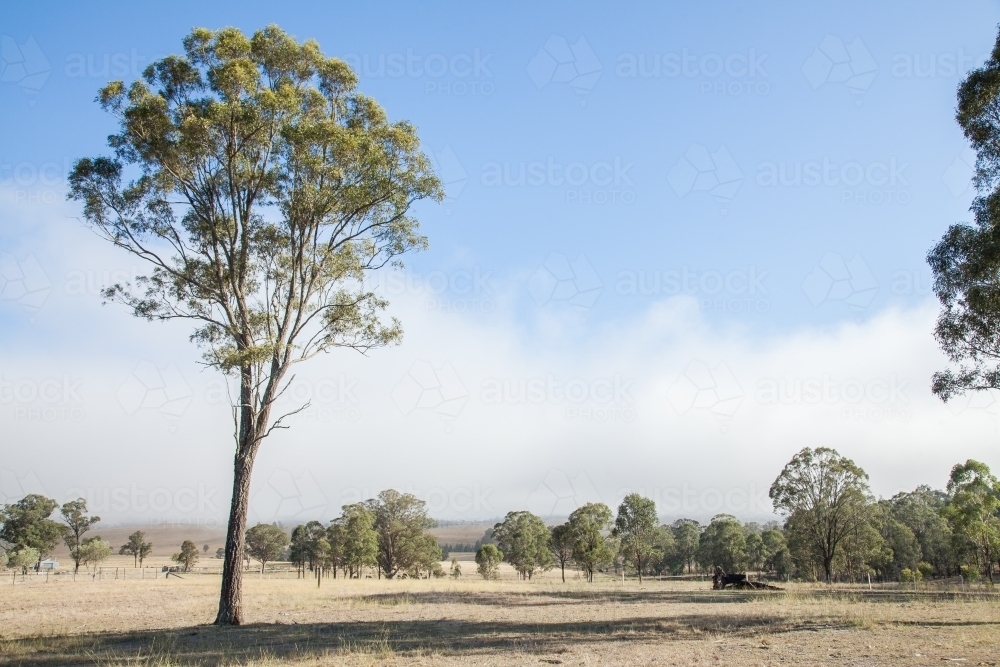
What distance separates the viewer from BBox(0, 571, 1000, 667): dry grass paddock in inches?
412

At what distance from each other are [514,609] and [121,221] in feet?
59.8

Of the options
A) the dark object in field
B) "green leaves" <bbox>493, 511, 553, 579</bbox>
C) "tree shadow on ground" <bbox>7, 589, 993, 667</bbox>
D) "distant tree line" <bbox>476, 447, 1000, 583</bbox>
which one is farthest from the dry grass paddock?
"green leaves" <bbox>493, 511, 553, 579</bbox>

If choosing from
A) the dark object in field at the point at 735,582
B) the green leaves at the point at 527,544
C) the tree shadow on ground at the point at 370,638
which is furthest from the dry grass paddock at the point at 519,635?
the green leaves at the point at 527,544

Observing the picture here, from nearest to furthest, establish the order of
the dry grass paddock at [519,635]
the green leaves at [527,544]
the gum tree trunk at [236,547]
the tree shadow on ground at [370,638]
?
1. the dry grass paddock at [519,635]
2. the tree shadow on ground at [370,638]
3. the gum tree trunk at [236,547]
4. the green leaves at [527,544]

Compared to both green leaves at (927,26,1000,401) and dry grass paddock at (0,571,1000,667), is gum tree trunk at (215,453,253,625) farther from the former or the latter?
green leaves at (927,26,1000,401)

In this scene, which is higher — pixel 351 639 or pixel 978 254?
pixel 978 254

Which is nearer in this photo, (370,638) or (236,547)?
(370,638)

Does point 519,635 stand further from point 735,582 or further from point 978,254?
point 735,582

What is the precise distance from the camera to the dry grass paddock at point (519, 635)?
34.3 ft

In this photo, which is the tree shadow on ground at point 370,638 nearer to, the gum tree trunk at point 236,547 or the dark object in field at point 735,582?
the gum tree trunk at point 236,547

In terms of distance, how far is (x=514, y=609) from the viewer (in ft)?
69.6

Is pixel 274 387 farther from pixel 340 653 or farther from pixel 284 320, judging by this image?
pixel 340 653

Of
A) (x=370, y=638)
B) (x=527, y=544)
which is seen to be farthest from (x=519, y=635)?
(x=527, y=544)

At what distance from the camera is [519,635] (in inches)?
549
